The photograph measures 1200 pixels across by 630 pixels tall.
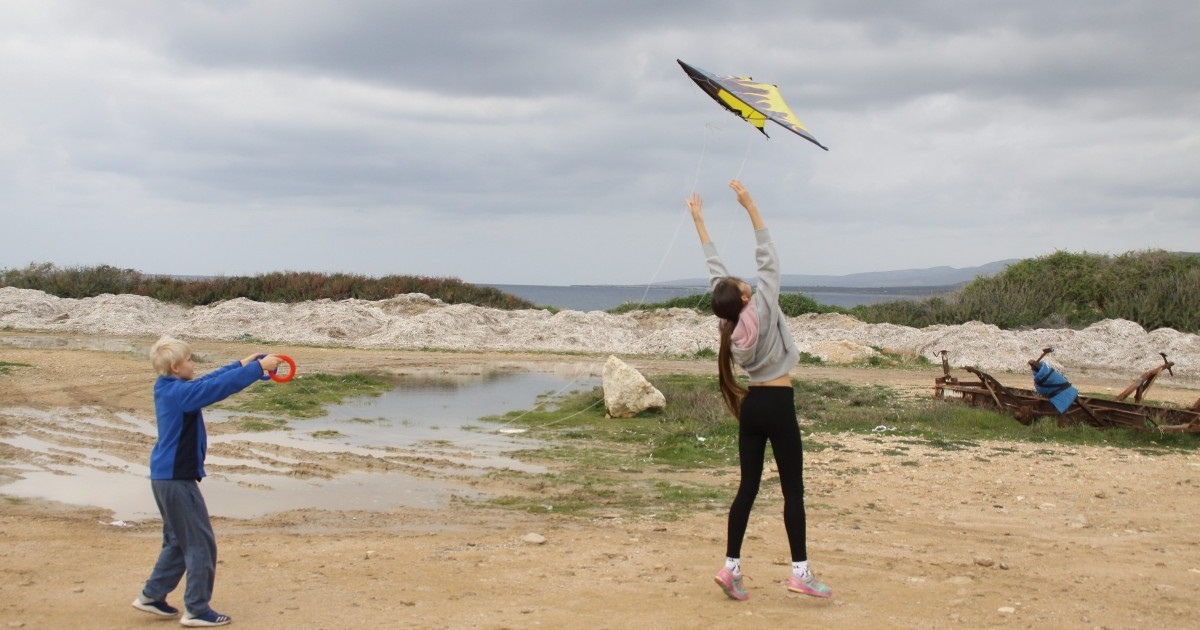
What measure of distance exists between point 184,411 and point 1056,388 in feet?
35.1

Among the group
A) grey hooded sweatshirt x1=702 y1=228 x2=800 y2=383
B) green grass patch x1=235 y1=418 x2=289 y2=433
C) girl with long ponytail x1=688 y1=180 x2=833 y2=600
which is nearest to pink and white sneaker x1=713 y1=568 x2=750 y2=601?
girl with long ponytail x1=688 y1=180 x2=833 y2=600

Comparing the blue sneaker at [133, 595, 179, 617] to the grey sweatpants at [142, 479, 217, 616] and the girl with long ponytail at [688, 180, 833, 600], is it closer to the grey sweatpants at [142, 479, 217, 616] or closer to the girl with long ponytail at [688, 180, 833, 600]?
the grey sweatpants at [142, 479, 217, 616]

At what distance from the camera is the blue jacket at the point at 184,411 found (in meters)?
5.05

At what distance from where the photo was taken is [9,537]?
6996mm

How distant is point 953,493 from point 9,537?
7.76 m

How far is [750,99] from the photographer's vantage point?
7.96 metres

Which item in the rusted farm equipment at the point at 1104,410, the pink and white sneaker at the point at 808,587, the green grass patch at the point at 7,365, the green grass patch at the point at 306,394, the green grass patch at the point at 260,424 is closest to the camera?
the pink and white sneaker at the point at 808,587

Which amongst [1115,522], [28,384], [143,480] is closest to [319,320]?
[28,384]

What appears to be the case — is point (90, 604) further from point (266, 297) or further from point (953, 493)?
point (266, 297)

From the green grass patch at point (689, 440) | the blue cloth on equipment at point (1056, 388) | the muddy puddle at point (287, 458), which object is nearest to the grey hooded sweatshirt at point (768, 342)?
the green grass patch at point (689, 440)

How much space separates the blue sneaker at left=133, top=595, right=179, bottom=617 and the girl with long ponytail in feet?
10.0

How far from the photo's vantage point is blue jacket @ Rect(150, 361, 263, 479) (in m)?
5.05

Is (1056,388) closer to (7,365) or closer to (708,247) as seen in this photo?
(708,247)

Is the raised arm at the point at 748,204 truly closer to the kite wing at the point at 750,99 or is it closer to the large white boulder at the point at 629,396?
the kite wing at the point at 750,99
